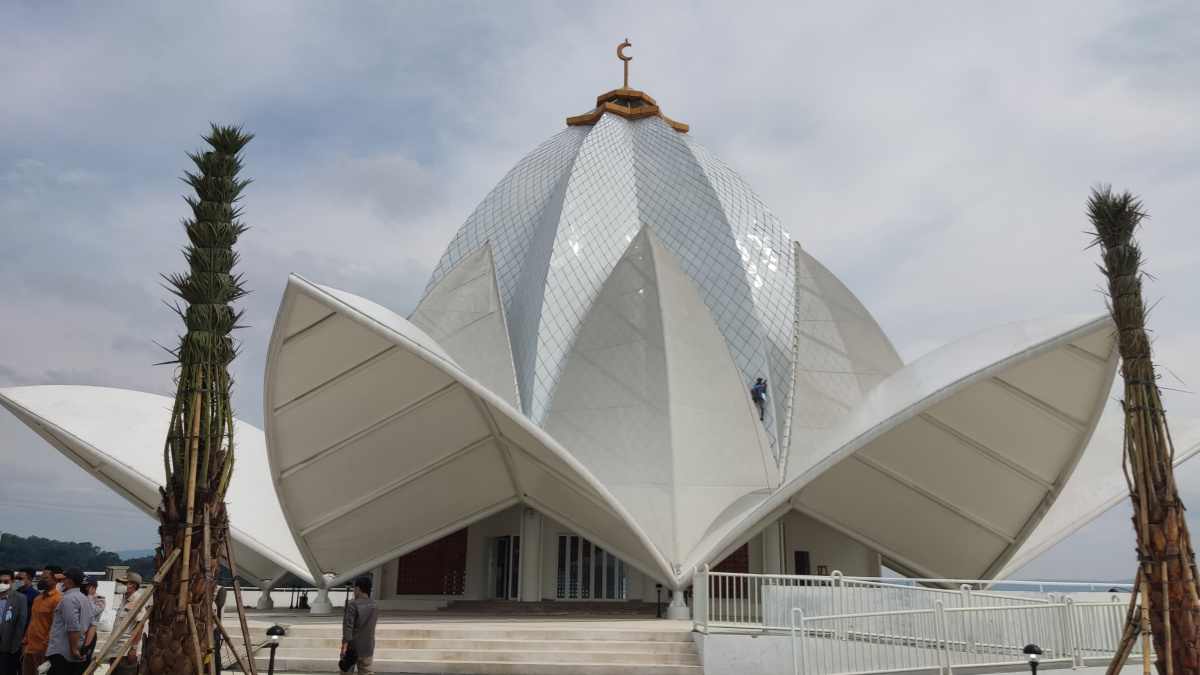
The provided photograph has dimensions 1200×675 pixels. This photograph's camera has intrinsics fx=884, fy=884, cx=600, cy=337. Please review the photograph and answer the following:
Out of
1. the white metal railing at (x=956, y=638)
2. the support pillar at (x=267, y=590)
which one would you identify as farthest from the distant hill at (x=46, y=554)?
the white metal railing at (x=956, y=638)

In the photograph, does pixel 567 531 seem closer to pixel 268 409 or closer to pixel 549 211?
pixel 268 409

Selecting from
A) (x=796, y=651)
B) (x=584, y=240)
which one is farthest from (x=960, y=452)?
(x=584, y=240)

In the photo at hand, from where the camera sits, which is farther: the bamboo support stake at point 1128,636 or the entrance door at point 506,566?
the entrance door at point 506,566

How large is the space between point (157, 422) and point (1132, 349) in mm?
20432

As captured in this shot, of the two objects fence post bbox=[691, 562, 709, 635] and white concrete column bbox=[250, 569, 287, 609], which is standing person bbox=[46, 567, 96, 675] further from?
white concrete column bbox=[250, 569, 287, 609]

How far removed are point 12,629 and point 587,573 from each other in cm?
1417

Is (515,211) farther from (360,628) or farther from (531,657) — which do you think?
(360,628)

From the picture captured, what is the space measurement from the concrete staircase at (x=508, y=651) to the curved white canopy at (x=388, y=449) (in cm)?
354

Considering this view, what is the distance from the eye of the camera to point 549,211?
26.2 m

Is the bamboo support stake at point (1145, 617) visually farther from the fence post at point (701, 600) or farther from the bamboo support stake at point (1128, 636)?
the fence post at point (701, 600)

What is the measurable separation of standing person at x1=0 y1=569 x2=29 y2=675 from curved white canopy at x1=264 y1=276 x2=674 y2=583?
5.84 m

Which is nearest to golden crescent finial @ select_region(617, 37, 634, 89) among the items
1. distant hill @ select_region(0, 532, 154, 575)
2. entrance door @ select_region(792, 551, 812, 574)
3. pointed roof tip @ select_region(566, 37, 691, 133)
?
pointed roof tip @ select_region(566, 37, 691, 133)

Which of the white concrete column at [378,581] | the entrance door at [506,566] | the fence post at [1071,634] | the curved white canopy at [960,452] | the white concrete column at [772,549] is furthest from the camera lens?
the white concrete column at [378,581]

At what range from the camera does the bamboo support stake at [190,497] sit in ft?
21.9
